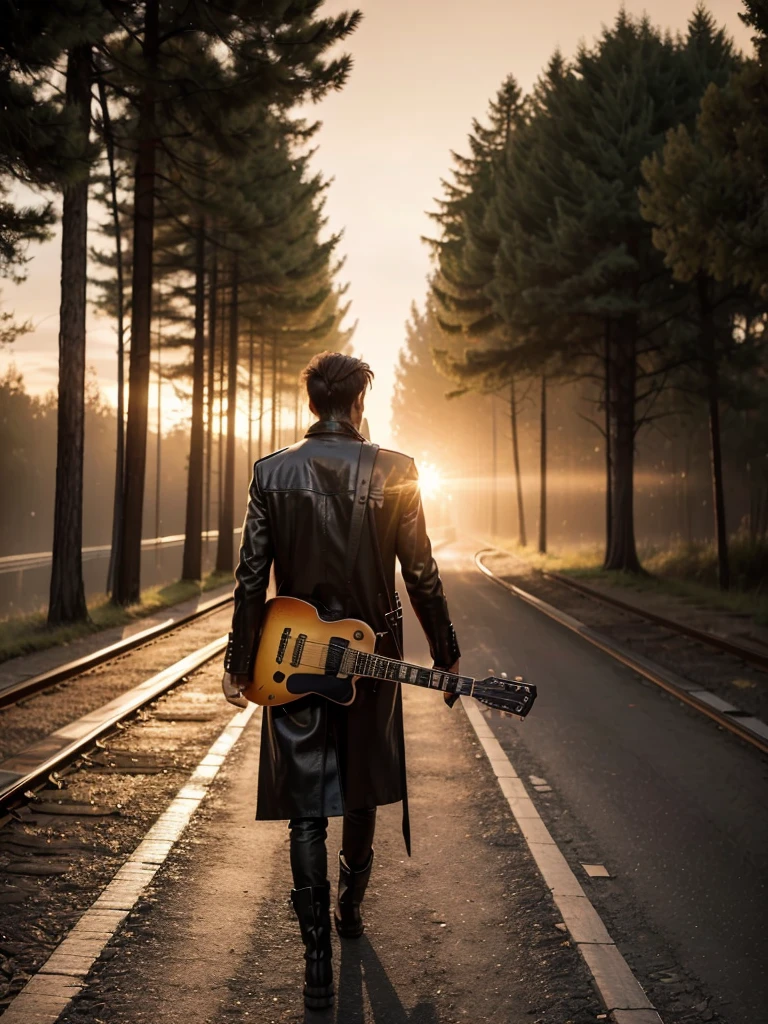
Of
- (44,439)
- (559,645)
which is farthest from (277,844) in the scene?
(44,439)

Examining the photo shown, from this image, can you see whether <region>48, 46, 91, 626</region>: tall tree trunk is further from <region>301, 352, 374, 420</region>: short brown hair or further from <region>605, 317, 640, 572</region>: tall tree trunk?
<region>605, 317, 640, 572</region>: tall tree trunk

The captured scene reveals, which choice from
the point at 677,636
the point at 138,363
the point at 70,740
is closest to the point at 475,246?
the point at 138,363

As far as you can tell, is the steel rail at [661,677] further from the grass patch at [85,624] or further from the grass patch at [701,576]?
the grass patch at [85,624]

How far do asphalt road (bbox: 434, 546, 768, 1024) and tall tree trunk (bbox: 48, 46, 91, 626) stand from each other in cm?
767

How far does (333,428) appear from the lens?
384cm

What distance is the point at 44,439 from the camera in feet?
409

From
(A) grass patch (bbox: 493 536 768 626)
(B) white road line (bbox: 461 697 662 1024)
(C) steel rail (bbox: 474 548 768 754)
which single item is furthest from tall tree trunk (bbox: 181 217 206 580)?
(B) white road line (bbox: 461 697 662 1024)

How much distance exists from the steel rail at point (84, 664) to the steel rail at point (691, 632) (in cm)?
758

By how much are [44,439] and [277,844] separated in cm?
12651

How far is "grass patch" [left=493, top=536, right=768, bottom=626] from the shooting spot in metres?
19.1

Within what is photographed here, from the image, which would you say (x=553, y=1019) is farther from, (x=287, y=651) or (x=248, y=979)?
(x=287, y=651)

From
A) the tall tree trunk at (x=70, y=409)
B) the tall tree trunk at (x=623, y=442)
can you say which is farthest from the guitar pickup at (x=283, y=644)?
the tall tree trunk at (x=623, y=442)

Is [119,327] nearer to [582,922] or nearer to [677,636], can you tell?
[677,636]

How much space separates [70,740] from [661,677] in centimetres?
607
